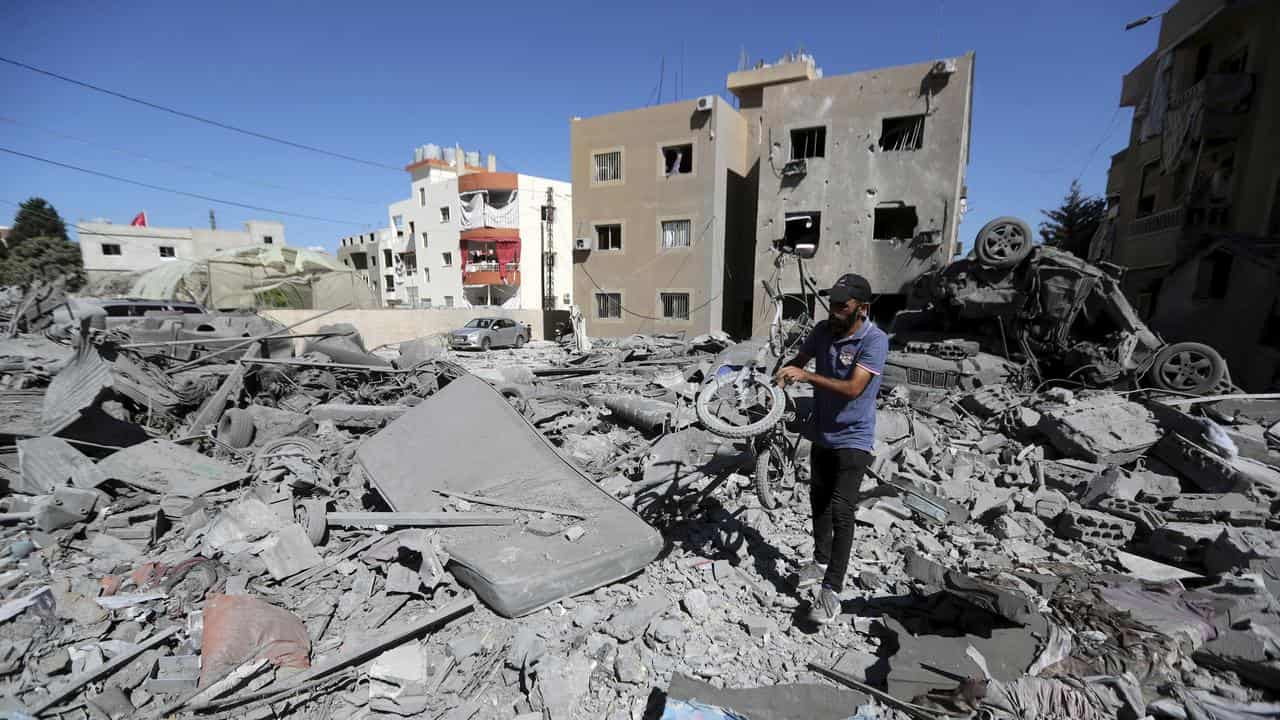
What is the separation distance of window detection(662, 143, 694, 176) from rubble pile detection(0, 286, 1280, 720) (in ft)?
51.9

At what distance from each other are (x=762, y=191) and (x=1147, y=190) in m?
13.1

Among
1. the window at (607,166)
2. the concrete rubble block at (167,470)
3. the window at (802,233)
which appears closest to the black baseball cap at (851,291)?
the concrete rubble block at (167,470)

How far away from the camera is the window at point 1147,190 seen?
17.0 meters

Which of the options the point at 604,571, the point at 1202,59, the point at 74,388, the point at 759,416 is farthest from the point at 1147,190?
the point at 74,388

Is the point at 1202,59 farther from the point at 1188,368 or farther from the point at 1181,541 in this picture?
the point at 1181,541

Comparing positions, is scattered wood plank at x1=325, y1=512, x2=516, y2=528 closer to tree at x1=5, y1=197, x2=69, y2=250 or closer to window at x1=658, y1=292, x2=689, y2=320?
window at x1=658, y1=292, x2=689, y2=320

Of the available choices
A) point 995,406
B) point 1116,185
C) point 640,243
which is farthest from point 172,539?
point 1116,185

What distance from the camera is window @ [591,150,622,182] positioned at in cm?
2077

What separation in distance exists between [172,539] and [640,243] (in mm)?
18295

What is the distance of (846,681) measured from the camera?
248 centimetres

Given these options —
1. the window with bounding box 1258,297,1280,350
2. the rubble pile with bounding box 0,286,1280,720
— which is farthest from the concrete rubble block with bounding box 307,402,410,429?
the window with bounding box 1258,297,1280,350

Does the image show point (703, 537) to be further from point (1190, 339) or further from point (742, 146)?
point (742, 146)

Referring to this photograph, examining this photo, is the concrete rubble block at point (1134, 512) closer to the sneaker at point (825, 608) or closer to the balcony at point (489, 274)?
the sneaker at point (825, 608)

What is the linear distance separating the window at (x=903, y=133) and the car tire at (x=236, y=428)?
18.6 meters
